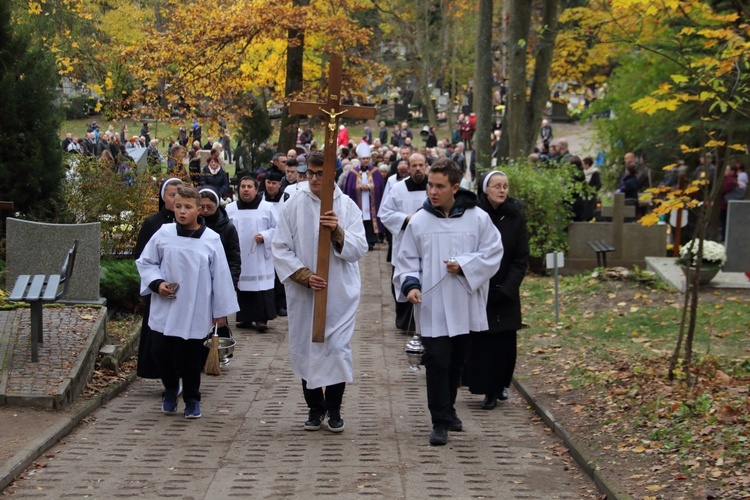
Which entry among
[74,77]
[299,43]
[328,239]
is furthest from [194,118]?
[328,239]

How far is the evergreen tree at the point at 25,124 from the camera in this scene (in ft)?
44.6

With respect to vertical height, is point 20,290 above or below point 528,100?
below

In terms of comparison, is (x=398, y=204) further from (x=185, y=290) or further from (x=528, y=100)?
(x=528, y=100)

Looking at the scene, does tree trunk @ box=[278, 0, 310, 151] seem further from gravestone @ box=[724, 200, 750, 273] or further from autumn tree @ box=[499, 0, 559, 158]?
gravestone @ box=[724, 200, 750, 273]

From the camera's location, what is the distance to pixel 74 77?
96.7 ft

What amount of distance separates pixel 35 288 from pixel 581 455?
500cm

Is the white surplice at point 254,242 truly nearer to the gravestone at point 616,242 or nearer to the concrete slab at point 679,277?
the concrete slab at point 679,277

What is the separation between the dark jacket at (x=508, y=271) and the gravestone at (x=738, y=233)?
5.76 meters

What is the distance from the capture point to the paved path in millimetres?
6828

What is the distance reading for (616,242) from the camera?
18688 millimetres

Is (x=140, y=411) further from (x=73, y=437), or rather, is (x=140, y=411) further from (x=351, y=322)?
(x=351, y=322)

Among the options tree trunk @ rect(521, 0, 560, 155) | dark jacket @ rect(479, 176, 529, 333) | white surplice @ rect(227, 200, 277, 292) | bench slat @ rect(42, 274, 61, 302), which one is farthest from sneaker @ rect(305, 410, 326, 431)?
tree trunk @ rect(521, 0, 560, 155)

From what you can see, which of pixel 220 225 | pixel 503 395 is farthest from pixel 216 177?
pixel 503 395

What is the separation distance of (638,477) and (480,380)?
8.35 ft
